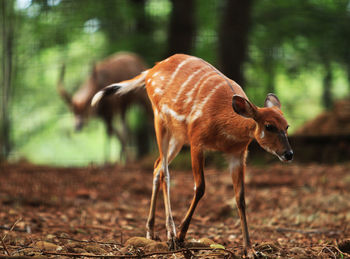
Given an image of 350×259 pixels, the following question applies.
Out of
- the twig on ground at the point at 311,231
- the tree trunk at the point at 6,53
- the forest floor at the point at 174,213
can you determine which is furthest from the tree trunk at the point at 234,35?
the tree trunk at the point at 6,53

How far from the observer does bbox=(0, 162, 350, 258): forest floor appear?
3.35 m

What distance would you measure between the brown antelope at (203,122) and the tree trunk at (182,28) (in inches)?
256

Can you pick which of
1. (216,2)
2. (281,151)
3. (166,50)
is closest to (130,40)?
(166,50)

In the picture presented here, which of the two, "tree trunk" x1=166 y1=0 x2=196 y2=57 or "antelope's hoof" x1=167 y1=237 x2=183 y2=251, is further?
"tree trunk" x1=166 y1=0 x2=196 y2=57

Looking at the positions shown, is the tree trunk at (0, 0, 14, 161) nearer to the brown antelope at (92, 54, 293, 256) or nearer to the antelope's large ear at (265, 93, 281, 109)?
the brown antelope at (92, 54, 293, 256)

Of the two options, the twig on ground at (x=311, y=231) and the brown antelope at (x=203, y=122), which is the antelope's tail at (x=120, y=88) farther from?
the twig on ground at (x=311, y=231)

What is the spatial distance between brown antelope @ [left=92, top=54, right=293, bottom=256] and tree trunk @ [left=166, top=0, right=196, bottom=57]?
6494mm

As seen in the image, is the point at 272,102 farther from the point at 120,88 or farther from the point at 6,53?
the point at 6,53

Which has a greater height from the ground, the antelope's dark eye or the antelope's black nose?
the antelope's dark eye

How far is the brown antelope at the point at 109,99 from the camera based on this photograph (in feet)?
32.9

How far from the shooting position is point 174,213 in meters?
5.58

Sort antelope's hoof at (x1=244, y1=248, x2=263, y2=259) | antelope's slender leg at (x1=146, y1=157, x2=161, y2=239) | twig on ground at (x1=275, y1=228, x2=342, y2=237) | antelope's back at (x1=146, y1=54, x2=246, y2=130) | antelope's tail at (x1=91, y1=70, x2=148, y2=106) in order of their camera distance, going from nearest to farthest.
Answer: antelope's hoof at (x1=244, y1=248, x2=263, y2=259), antelope's back at (x1=146, y1=54, x2=246, y2=130), antelope's slender leg at (x1=146, y1=157, x2=161, y2=239), antelope's tail at (x1=91, y1=70, x2=148, y2=106), twig on ground at (x1=275, y1=228, x2=342, y2=237)

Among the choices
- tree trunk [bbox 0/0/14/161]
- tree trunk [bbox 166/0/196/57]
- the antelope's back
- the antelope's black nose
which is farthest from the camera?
tree trunk [bbox 0/0/14/161]

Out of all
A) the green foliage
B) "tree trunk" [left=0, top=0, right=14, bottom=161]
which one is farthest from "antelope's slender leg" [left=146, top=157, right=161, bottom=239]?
"tree trunk" [left=0, top=0, right=14, bottom=161]
